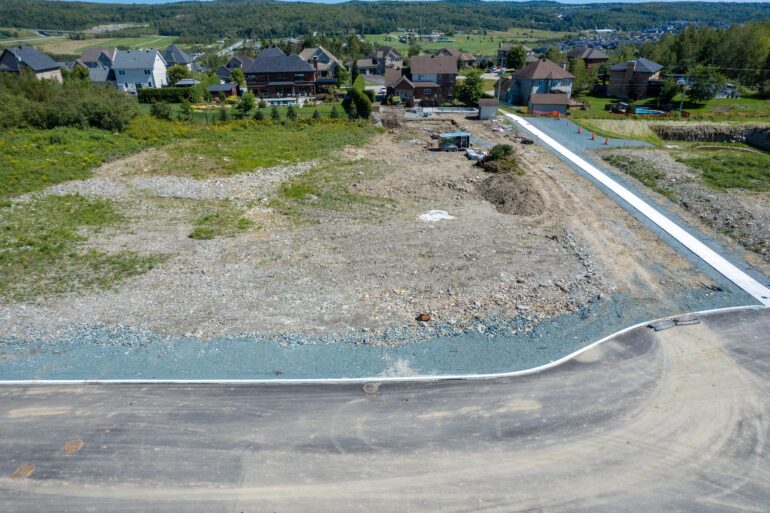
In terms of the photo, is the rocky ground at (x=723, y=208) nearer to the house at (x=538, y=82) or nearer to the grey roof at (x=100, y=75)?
the house at (x=538, y=82)

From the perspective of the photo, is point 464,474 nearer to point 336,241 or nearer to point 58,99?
point 336,241

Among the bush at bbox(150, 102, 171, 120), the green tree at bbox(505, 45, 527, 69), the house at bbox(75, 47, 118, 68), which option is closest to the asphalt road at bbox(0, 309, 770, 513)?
the bush at bbox(150, 102, 171, 120)

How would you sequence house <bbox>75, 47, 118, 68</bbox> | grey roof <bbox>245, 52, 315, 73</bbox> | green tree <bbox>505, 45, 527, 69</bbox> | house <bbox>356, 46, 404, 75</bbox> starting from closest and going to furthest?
grey roof <bbox>245, 52, 315, 73</bbox> < house <bbox>75, 47, 118, 68</bbox> < green tree <bbox>505, 45, 527, 69</bbox> < house <bbox>356, 46, 404, 75</bbox>

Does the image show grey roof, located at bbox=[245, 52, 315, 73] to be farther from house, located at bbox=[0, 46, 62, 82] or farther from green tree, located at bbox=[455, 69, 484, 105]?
house, located at bbox=[0, 46, 62, 82]

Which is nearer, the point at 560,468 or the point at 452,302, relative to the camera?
the point at 560,468

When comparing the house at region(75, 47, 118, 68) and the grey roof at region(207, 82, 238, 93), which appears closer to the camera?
the grey roof at region(207, 82, 238, 93)

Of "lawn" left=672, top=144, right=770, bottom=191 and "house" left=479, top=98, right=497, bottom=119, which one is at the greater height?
"house" left=479, top=98, right=497, bottom=119

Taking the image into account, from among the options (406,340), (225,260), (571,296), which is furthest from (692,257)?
(225,260)
